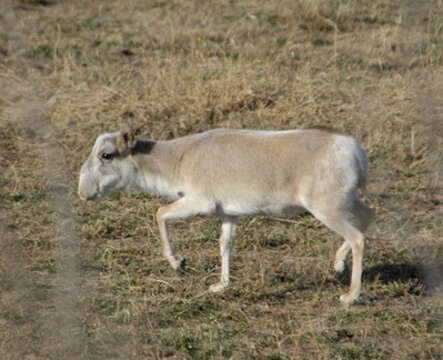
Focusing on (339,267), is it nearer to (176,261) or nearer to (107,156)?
(176,261)

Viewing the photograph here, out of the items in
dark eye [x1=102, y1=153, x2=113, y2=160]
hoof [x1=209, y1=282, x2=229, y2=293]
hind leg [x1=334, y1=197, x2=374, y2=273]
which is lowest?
hoof [x1=209, y1=282, x2=229, y2=293]

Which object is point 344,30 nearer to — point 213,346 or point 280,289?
point 280,289

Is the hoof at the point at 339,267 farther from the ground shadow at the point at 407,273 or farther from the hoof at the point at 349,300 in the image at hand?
the hoof at the point at 349,300

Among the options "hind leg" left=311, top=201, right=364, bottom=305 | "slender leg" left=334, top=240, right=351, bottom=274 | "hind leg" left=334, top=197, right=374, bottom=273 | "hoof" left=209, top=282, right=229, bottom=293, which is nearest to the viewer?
"hind leg" left=311, top=201, right=364, bottom=305

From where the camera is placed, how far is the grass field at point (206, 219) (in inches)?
217

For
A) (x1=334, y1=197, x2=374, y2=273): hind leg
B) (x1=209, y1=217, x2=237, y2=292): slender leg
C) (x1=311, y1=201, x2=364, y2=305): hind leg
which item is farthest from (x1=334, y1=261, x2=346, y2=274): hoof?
(x1=209, y1=217, x2=237, y2=292): slender leg

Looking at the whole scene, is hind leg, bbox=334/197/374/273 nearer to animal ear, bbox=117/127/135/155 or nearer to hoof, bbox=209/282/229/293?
hoof, bbox=209/282/229/293

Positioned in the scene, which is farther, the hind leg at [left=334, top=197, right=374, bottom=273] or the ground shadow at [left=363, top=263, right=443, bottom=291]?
the ground shadow at [left=363, top=263, right=443, bottom=291]

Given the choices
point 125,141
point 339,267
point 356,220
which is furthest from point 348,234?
point 125,141

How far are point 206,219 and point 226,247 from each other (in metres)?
1.44

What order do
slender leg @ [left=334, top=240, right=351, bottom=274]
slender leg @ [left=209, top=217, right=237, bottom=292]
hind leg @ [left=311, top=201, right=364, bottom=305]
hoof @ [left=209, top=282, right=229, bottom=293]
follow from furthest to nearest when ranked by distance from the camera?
slender leg @ [left=334, top=240, right=351, bottom=274]
slender leg @ [left=209, top=217, right=237, bottom=292]
hoof @ [left=209, top=282, right=229, bottom=293]
hind leg @ [left=311, top=201, right=364, bottom=305]

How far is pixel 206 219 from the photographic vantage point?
780cm

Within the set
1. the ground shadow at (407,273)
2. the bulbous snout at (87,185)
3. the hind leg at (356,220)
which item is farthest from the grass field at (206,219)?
the bulbous snout at (87,185)

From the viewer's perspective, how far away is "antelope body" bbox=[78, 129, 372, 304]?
587 centimetres
